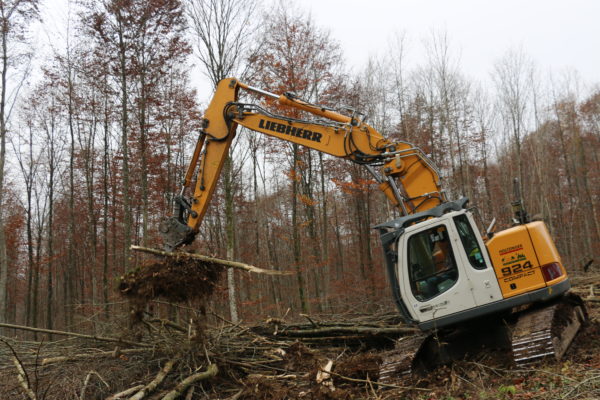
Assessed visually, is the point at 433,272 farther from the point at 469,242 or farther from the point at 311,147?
the point at 311,147

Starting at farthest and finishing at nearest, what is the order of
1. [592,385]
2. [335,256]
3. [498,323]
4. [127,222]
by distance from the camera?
[335,256] → [127,222] → [498,323] → [592,385]

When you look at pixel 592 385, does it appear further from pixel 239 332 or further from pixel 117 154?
pixel 117 154

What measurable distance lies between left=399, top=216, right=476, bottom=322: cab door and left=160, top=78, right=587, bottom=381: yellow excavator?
0.04ft

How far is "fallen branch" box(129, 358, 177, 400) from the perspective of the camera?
5.79 metres

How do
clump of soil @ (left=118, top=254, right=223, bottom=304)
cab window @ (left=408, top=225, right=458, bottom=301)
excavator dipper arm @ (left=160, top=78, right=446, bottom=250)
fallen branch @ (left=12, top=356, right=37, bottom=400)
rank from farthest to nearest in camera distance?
excavator dipper arm @ (left=160, top=78, right=446, bottom=250) < clump of soil @ (left=118, top=254, right=223, bottom=304) < cab window @ (left=408, top=225, right=458, bottom=301) < fallen branch @ (left=12, top=356, right=37, bottom=400)

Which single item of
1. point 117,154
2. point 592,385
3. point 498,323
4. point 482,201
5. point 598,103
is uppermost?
point 598,103

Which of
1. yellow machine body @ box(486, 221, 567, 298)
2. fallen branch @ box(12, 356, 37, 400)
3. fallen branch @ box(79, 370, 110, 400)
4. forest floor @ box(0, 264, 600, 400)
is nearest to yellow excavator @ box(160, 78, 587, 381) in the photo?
yellow machine body @ box(486, 221, 567, 298)

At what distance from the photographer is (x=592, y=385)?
4.41 metres

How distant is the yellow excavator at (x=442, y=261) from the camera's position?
18.8ft

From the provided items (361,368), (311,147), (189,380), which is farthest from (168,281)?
(361,368)

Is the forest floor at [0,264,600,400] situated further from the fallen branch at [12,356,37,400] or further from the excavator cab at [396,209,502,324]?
the excavator cab at [396,209,502,324]

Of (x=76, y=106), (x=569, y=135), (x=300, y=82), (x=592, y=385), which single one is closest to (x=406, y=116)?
(x=300, y=82)

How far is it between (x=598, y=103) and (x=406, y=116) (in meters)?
17.5

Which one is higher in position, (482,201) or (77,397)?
(482,201)
